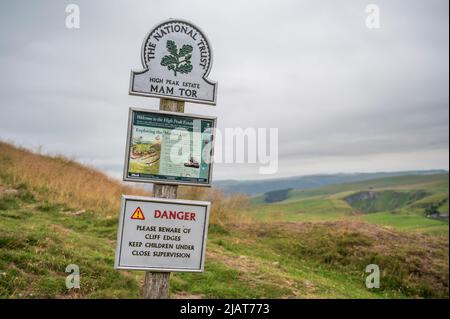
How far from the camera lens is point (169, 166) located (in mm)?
5941

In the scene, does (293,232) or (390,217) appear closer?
(293,232)

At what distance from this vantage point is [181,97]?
609cm

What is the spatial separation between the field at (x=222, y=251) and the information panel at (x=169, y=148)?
2434 millimetres

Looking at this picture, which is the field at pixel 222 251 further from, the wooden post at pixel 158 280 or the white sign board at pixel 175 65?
the white sign board at pixel 175 65

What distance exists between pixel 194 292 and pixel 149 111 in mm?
3947

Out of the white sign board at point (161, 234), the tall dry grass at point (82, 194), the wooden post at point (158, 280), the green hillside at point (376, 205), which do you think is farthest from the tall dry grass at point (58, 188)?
the white sign board at point (161, 234)

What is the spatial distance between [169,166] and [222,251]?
6.55 meters

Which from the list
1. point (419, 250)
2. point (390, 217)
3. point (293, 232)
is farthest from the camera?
point (390, 217)

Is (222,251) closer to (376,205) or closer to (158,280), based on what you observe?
(158,280)

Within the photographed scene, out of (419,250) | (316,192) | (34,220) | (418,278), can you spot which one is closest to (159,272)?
(34,220)

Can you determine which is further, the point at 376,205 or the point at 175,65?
the point at 376,205

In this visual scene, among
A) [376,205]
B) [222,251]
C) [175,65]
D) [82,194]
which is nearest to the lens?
[175,65]

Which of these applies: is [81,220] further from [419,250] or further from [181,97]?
[419,250]

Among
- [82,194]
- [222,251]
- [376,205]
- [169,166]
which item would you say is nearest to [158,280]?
[169,166]
